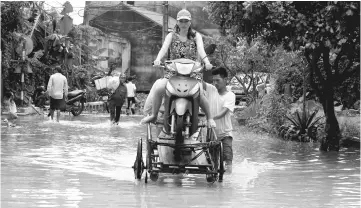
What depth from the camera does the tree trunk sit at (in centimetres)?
1502

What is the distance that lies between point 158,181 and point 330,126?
622 centimetres

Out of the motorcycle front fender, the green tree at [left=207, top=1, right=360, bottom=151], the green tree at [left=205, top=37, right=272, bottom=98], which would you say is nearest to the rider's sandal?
the motorcycle front fender

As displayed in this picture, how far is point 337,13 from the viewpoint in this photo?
1241cm

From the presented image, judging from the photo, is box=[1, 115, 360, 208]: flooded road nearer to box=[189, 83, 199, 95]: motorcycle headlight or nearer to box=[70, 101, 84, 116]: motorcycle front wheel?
box=[189, 83, 199, 95]: motorcycle headlight

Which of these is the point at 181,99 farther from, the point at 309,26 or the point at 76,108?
the point at 76,108

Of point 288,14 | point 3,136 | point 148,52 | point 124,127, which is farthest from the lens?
point 148,52

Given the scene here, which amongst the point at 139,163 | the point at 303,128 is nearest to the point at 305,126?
the point at 303,128

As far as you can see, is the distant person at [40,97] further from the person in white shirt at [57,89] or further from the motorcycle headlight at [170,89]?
the motorcycle headlight at [170,89]

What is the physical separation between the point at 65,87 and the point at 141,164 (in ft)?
41.1

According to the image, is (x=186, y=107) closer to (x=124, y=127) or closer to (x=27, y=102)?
(x=124, y=127)

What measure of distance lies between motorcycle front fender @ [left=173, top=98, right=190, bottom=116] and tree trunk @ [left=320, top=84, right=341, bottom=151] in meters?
6.44

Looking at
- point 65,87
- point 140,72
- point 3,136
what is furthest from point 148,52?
point 3,136

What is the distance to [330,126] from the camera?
49.1ft

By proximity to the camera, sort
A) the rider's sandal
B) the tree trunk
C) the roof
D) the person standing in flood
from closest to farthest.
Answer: the rider's sandal → the tree trunk → the person standing in flood → the roof
